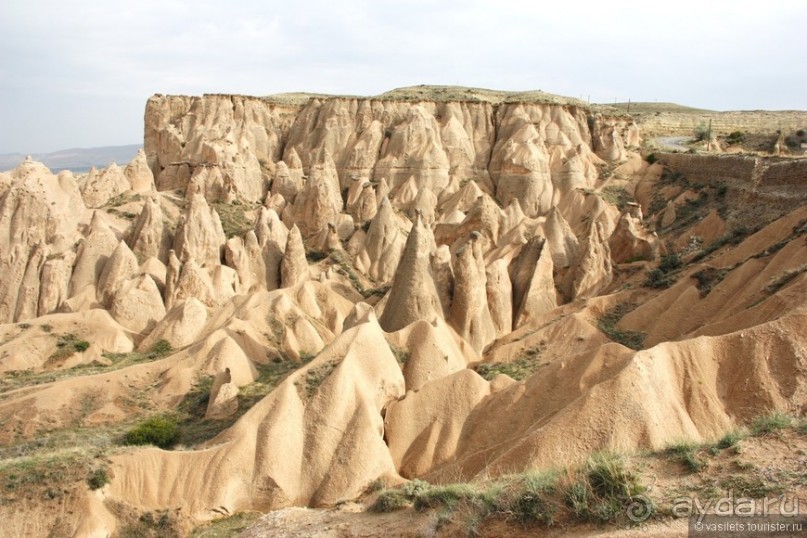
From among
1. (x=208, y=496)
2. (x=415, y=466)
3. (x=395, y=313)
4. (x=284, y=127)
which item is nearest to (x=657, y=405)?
(x=415, y=466)

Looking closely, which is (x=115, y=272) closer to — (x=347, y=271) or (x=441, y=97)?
(x=347, y=271)

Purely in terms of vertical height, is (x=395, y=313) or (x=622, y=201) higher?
(x=622, y=201)

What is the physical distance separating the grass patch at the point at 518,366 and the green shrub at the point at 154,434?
31.2 feet

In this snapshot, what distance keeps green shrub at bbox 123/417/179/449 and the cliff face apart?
2790cm

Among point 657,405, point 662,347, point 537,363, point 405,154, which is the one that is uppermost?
point 405,154

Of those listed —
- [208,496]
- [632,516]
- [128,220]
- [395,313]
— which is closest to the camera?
[632,516]

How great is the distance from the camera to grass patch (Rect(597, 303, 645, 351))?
2005cm

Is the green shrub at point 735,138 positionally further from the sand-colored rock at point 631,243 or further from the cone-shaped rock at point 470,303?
the cone-shaped rock at point 470,303

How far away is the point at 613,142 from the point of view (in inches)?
2069

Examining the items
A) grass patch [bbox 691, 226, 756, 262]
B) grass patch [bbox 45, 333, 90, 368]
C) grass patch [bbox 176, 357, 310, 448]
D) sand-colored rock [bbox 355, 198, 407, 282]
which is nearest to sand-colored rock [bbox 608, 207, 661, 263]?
grass patch [bbox 691, 226, 756, 262]

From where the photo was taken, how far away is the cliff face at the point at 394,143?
46844 mm

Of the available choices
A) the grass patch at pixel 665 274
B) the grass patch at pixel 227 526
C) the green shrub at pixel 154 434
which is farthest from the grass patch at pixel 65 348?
the grass patch at pixel 665 274

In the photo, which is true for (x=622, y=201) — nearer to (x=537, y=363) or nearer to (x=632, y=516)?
(x=537, y=363)

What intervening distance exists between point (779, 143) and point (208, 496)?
48.1m
